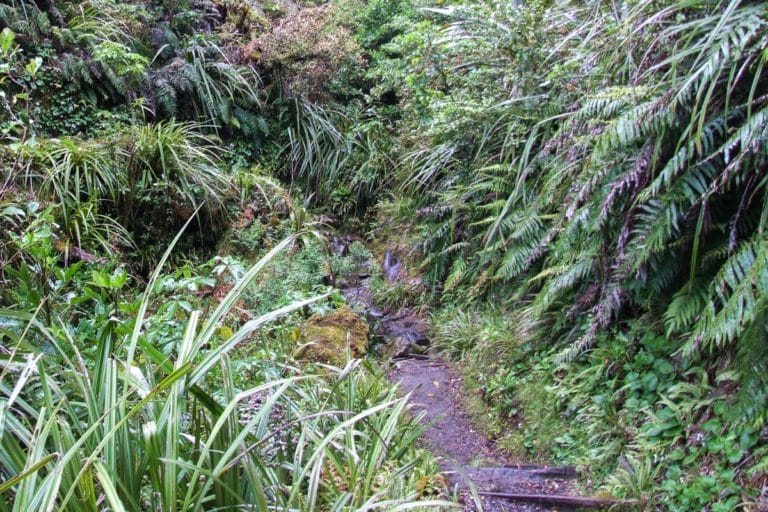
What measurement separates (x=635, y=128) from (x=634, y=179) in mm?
259

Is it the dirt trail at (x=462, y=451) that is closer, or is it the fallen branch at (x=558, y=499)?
the fallen branch at (x=558, y=499)

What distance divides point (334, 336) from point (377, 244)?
2942mm

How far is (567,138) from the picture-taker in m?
3.72

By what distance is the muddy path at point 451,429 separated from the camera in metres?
2.52

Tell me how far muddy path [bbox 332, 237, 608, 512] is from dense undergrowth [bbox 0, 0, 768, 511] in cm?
19

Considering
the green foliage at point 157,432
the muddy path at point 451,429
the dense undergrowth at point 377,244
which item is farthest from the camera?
the muddy path at point 451,429

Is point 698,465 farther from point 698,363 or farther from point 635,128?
point 635,128

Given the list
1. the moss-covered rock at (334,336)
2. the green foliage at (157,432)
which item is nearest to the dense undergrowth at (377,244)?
the green foliage at (157,432)

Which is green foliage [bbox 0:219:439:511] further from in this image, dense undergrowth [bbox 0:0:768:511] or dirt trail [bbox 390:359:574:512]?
dirt trail [bbox 390:359:574:512]

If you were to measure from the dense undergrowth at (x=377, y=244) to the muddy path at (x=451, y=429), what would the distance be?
0.19 meters

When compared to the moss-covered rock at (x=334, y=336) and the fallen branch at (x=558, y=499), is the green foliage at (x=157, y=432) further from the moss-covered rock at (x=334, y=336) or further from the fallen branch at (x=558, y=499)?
the moss-covered rock at (x=334, y=336)

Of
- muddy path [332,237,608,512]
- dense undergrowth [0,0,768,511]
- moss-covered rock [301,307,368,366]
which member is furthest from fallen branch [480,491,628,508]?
moss-covered rock [301,307,368,366]

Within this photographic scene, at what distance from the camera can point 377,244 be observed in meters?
7.04

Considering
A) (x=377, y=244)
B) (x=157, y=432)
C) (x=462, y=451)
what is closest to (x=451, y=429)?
(x=462, y=451)
